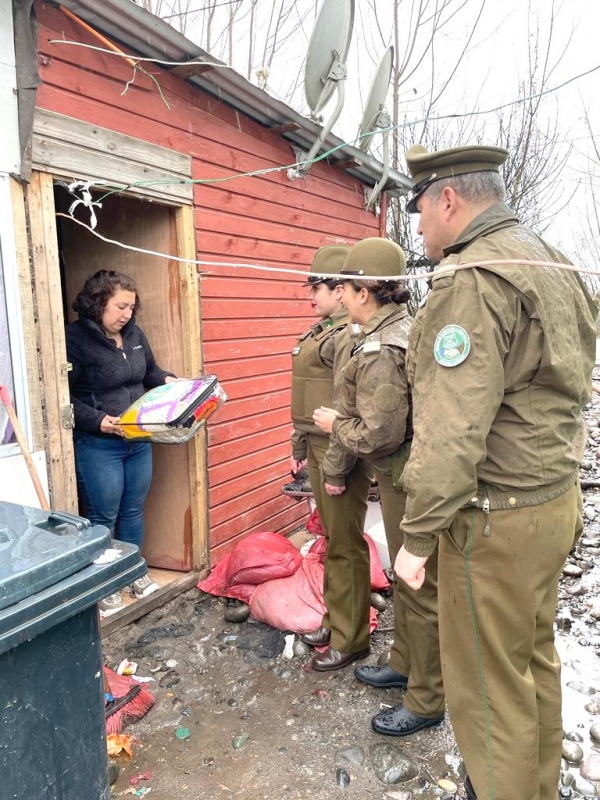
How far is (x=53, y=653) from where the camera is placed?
137 centimetres

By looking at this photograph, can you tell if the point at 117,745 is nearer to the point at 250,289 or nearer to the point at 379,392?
the point at 379,392

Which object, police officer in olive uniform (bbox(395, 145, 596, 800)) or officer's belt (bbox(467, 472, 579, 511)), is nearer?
police officer in olive uniform (bbox(395, 145, 596, 800))

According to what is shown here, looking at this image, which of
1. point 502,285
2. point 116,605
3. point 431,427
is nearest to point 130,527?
point 116,605

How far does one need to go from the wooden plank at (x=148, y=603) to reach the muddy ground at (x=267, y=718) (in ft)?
0.17

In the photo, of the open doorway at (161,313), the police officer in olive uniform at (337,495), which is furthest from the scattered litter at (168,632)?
the police officer in olive uniform at (337,495)

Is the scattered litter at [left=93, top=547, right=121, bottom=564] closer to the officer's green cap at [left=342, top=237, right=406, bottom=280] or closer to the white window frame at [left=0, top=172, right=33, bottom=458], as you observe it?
the white window frame at [left=0, top=172, right=33, bottom=458]

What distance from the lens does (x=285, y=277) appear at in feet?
15.3

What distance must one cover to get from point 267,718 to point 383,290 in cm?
207

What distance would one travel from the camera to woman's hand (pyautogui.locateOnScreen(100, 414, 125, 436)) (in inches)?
124

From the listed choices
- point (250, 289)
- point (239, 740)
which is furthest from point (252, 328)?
point (239, 740)

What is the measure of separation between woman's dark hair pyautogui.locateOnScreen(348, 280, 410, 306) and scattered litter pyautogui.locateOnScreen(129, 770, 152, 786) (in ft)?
7.31

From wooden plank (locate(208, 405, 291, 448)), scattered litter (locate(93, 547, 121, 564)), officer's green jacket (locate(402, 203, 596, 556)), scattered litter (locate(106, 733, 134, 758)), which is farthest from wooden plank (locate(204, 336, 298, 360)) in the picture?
scattered litter (locate(93, 547, 121, 564))

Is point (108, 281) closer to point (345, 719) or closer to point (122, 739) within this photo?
point (122, 739)

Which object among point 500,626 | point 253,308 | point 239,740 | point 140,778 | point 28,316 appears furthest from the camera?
point 253,308
